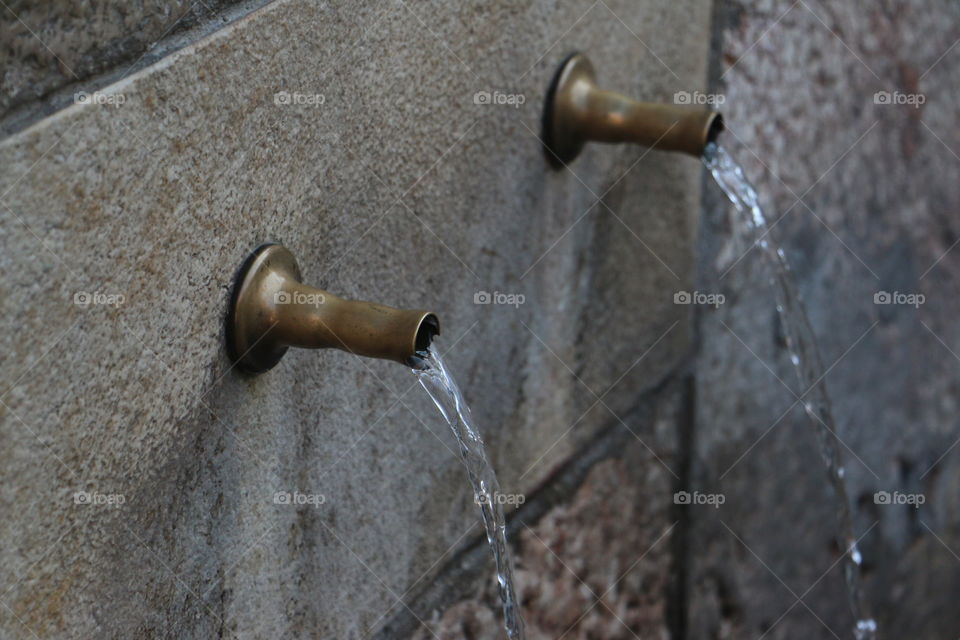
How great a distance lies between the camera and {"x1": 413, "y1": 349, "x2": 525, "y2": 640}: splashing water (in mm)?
970

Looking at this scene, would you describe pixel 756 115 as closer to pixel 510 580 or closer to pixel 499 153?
pixel 499 153

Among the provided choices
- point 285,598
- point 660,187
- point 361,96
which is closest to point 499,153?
point 361,96

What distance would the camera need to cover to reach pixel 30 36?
2.27ft

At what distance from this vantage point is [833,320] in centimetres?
203
